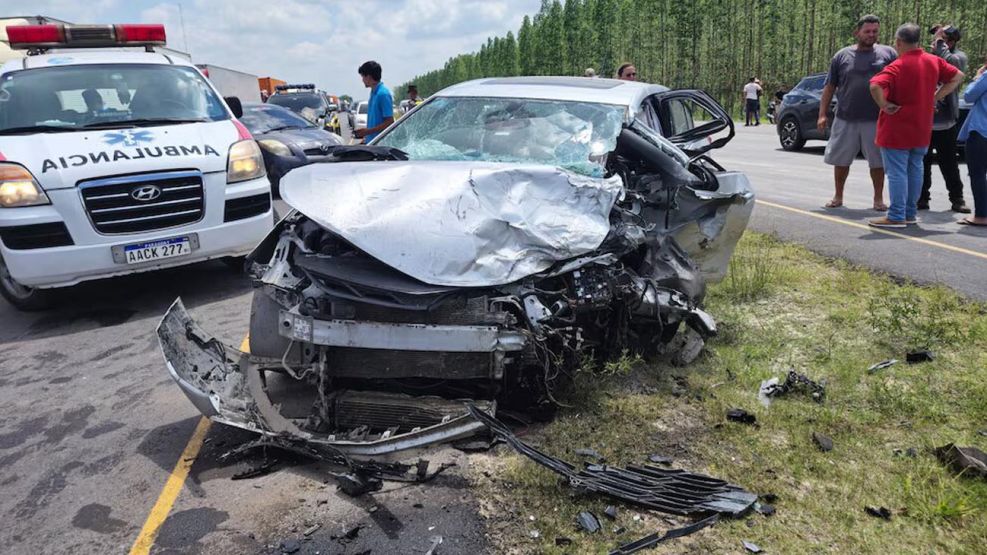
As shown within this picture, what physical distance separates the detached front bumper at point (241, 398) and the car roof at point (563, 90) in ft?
8.15

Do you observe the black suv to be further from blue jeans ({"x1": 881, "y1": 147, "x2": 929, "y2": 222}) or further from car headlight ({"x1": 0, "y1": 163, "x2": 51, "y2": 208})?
car headlight ({"x1": 0, "y1": 163, "x2": 51, "y2": 208})

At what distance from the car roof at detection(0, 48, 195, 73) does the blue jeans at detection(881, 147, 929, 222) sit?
24.0ft

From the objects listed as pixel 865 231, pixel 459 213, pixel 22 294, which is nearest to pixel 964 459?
pixel 459 213

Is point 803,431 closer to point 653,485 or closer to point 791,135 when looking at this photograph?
point 653,485

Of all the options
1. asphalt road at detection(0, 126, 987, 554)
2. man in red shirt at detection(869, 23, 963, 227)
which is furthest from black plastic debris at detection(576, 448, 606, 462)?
man in red shirt at detection(869, 23, 963, 227)

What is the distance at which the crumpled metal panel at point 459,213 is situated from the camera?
3.04 meters

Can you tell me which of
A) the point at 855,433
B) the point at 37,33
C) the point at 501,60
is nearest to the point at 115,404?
the point at 855,433

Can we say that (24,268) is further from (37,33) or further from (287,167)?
(287,167)

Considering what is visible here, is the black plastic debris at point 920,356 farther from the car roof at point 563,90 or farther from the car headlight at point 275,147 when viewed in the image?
the car headlight at point 275,147

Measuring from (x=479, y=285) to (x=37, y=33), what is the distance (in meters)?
6.55

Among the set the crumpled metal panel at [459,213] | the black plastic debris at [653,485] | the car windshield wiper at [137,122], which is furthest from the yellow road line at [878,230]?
the car windshield wiper at [137,122]

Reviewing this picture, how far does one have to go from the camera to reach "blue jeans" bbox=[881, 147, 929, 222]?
690cm

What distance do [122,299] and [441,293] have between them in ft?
13.7

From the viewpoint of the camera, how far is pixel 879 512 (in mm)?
2588
